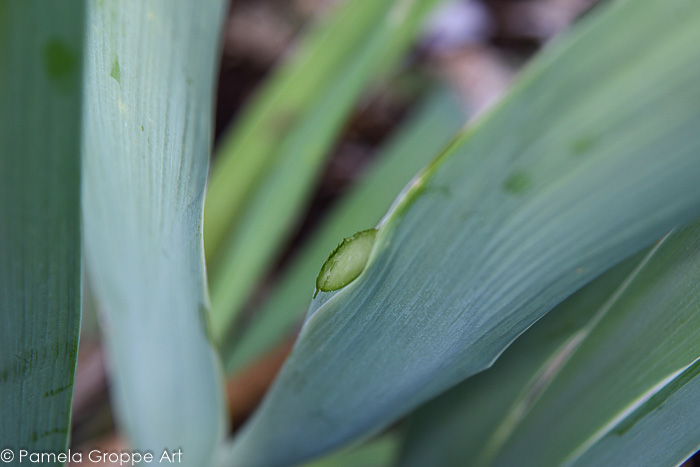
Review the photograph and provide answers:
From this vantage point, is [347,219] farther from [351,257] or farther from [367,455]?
[351,257]

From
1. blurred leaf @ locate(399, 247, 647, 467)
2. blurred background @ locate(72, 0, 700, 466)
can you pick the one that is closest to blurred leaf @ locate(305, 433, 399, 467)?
blurred leaf @ locate(399, 247, 647, 467)

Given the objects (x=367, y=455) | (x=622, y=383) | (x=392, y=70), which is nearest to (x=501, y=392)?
(x=622, y=383)

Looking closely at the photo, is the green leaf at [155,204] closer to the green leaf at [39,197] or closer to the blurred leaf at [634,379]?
the green leaf at [39,197]

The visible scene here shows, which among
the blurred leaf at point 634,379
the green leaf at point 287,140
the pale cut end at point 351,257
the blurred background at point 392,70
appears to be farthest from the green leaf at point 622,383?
the blurred background at point 392,70

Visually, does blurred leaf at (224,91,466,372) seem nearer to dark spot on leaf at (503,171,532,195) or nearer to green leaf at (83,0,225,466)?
green leaf at (83,0,225,466)

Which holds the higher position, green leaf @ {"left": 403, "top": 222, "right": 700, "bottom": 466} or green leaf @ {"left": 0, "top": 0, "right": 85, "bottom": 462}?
green leaf @ {"left": 0, "top": 0, "right": 85, "bottom": 462}
